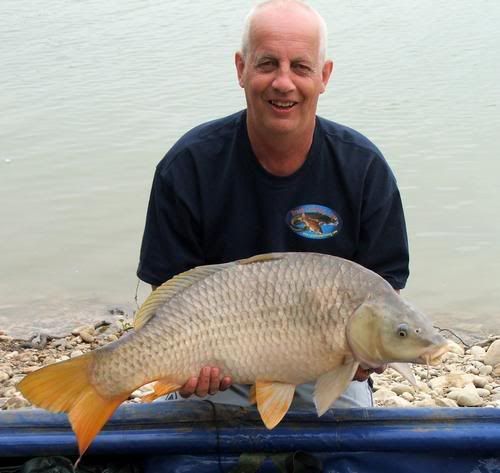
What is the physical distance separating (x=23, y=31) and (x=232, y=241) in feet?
41.1

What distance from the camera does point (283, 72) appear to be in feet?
8.86

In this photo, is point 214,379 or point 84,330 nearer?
point 214,379

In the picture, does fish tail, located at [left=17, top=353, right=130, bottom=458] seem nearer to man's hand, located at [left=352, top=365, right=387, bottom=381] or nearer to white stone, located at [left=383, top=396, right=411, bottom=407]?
man's hand, located at [left=352, top=365, right=387, bottom=381]

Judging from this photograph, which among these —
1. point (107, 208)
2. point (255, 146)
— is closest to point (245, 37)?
point (255, 146)

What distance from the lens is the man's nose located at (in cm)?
266

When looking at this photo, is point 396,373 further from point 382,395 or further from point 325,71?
point 325,71

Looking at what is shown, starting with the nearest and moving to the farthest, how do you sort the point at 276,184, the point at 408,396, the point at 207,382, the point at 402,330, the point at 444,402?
the point at 402,330 < the point at 207,382 < the point at 276,184 < the point at 444,402 < the point at 408,396

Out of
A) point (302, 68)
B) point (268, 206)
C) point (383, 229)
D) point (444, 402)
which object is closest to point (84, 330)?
point (444, 402)

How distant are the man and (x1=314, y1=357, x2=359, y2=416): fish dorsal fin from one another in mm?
507

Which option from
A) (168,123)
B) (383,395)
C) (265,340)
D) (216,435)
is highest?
(265,340)

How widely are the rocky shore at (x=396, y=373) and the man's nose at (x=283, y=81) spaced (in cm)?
174

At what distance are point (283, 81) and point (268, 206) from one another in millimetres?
394

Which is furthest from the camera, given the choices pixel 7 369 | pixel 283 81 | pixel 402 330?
pixel 7 369

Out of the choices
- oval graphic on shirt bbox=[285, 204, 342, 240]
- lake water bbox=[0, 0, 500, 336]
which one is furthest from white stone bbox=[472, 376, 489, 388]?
oval graphic on shirt bbox=[285, 204, 342, 240]
